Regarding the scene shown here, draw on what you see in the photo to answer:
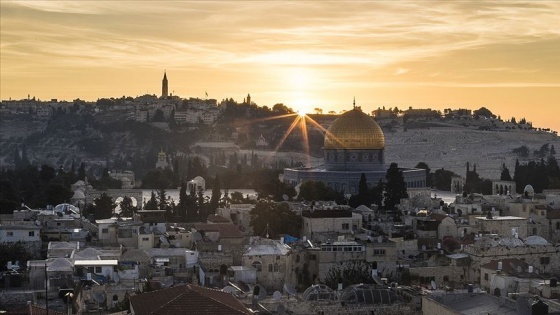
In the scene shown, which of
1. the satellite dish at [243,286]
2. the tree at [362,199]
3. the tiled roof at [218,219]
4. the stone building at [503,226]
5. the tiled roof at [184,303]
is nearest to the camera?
the tiled roof at [184,303]

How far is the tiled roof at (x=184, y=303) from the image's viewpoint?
19.6 meters

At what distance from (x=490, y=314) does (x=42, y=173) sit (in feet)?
129

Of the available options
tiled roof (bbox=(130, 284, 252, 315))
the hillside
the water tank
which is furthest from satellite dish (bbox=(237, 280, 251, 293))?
the hillside

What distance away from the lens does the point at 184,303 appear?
19.9m

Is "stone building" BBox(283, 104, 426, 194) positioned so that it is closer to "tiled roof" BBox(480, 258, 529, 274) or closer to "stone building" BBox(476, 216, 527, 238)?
"stone building" BBox(476, 216, 527, 238)

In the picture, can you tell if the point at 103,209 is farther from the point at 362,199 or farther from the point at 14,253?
the point at 14,253

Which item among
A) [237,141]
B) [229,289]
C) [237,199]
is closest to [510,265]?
[229,289]

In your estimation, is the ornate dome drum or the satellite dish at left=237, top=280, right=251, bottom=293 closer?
the satellite dish at left=237, top=280, right=251, bottom=293

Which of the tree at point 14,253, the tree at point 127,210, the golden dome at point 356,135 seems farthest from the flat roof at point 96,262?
the golden dome at point 356,135

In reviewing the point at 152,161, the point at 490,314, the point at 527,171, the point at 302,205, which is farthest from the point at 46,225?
the point at 152,161

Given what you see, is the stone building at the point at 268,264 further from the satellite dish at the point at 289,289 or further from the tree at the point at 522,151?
the tree at the point at 522,151

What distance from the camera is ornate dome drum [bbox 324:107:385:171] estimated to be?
181 feet

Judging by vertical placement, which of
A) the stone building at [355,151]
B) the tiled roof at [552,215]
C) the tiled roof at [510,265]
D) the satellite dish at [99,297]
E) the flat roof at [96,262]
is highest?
the stone building at [355,151]

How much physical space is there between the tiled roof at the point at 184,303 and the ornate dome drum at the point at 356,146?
1354 inches
